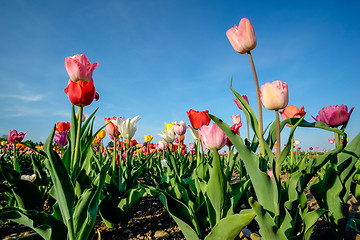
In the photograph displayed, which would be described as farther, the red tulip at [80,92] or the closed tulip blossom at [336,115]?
the closed tulip blossom at [336,115]

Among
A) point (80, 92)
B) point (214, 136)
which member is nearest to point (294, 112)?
point (214, 136)

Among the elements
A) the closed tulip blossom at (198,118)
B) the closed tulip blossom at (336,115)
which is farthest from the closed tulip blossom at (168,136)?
the closed tulip blossom at (336,115)

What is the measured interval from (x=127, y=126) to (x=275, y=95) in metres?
1.50

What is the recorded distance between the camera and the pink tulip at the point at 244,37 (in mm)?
1285

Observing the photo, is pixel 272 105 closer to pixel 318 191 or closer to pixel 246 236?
pixel 318 191

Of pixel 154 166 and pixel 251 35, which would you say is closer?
pixel 251 35

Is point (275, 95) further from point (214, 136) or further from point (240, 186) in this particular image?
point (240, 186)

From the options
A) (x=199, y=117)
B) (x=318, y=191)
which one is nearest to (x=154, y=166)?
(x=199, y=117)

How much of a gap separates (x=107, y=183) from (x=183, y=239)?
0.77 m

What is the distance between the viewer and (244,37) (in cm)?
129

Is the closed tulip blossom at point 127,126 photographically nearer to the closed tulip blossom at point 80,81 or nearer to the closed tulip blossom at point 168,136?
the closed tulip blossom at point 80,81

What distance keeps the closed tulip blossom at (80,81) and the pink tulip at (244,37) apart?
2.95 ft

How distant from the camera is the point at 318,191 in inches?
53.1

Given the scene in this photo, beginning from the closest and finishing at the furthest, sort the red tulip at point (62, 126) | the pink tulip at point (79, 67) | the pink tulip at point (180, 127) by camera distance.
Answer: the pink tulip at point (79, 67)
the red tulip at point (62, 126)
the pink tulip at point (180, 127)
